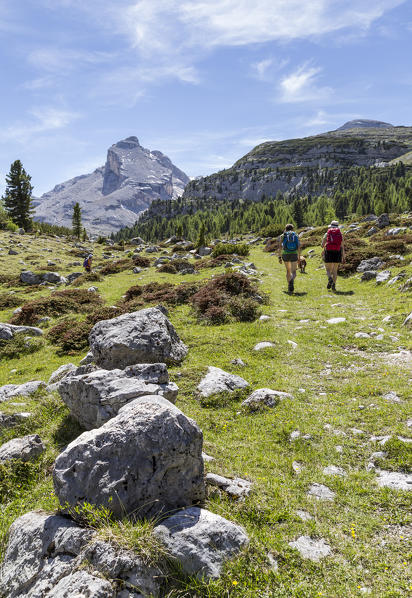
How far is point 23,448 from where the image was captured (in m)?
6.39

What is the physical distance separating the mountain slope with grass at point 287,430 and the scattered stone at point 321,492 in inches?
1.0

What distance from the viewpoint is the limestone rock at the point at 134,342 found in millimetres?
9227

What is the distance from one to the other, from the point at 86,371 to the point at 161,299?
10386 millimetres

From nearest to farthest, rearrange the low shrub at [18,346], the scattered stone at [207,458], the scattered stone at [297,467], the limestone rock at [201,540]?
1. the limestone rock at [201,540]
2. the scattered stone at [297,467]
3. the scattered stone at [207,458]
4. the low shrub at [18,346]

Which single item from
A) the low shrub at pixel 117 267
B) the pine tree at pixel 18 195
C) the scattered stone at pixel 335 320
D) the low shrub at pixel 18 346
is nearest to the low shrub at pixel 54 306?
the low shrub at pixel 18 346

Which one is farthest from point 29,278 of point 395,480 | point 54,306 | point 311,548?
point 395,480

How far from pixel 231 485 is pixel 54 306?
17.3 meters

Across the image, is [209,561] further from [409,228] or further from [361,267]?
[409,228]

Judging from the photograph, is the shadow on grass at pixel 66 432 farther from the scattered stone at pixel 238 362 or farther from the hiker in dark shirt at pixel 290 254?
the hiker in dark shirt at pixel 290 254

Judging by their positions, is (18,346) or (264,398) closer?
(264,398)

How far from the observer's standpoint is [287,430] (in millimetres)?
6680

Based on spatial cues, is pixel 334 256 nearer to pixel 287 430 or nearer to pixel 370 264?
pixel 370 264

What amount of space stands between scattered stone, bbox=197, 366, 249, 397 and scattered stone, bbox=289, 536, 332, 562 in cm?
433

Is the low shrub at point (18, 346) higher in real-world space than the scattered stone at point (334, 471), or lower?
lower
